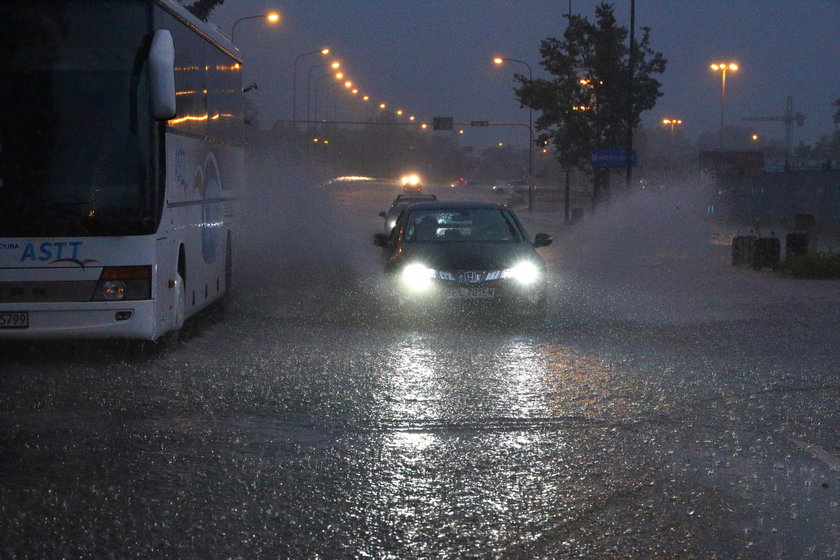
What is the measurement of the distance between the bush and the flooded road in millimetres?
7957

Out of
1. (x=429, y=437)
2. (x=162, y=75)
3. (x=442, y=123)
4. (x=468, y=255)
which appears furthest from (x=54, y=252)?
(x=442, y=123)

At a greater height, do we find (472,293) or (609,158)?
(609,158)

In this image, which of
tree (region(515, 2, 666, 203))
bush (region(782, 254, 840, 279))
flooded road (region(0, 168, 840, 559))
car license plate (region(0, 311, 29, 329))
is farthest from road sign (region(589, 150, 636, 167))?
car license plate (region(0, 311, 29, 329))

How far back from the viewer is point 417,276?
13516 mm

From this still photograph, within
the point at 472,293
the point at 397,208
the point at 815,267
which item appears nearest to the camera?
the point at 472,293

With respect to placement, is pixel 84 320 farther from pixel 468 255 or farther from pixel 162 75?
pixel 468 255

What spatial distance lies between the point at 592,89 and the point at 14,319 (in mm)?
46709

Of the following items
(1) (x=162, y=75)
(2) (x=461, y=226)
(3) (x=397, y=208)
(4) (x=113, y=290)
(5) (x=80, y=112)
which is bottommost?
(4) (x=113, y=290)

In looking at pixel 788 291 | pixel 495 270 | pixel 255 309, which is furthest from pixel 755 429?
pixel 788 291

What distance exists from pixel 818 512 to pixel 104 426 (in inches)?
179

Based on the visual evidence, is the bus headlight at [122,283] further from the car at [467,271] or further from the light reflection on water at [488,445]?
→ the car at [467,271]

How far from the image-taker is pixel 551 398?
345 inches

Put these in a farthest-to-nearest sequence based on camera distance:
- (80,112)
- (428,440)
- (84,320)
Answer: (80,112) → (84,320) → (428,440)

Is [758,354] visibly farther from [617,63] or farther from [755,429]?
[617,63]
